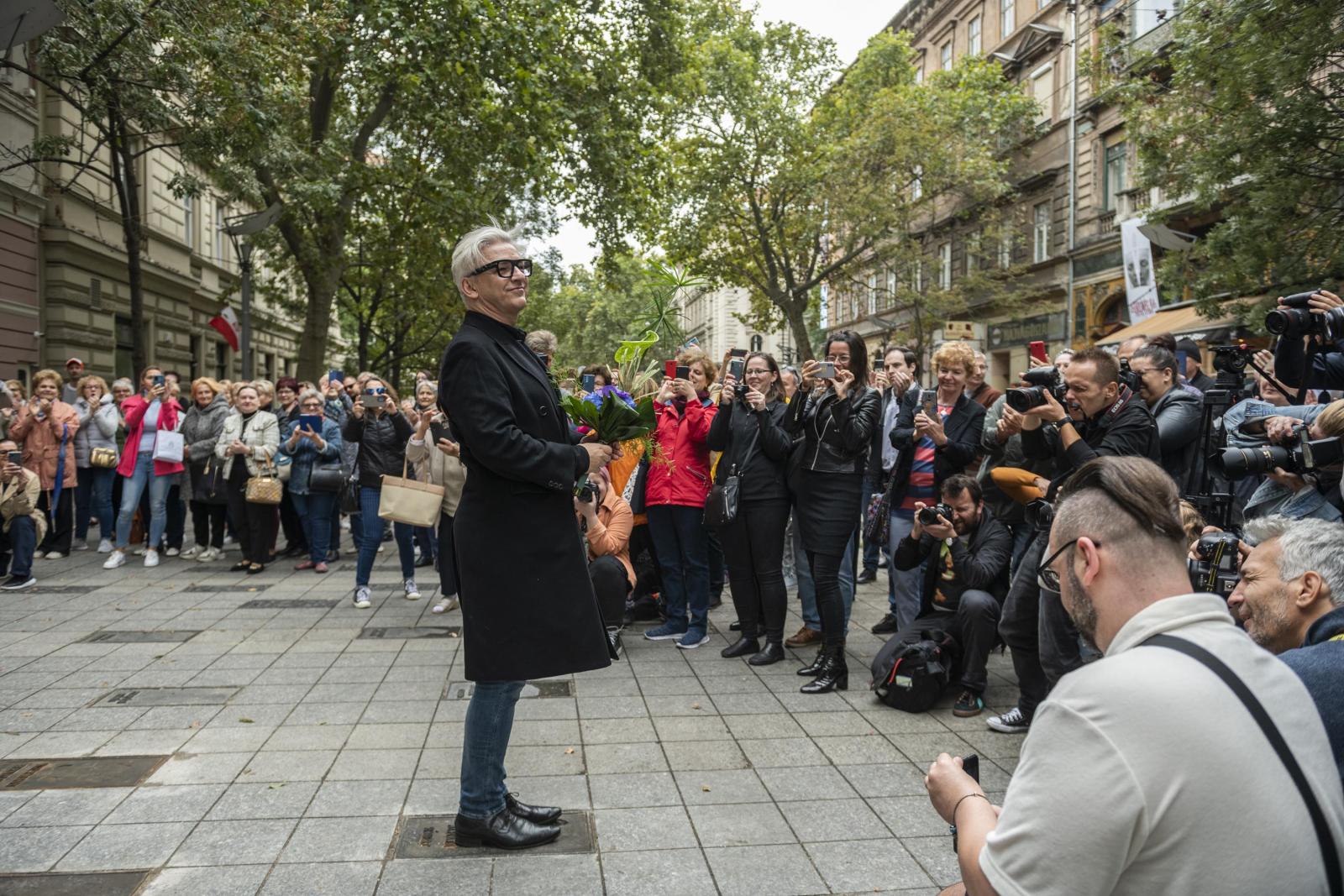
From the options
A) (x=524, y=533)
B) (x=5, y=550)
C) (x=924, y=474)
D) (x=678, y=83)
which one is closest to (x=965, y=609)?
(x=924, y=474)

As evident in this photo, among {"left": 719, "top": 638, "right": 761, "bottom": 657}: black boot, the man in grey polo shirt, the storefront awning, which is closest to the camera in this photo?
the man in grey polo shirt

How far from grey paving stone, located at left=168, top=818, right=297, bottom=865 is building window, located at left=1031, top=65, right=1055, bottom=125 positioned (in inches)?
1296

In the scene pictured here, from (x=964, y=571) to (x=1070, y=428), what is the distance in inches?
63.8

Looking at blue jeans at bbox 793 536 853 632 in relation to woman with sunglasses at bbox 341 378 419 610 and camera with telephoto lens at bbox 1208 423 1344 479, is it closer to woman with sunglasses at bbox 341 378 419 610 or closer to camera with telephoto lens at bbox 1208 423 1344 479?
camera with telephoto lens at bbox 1208 423 1344 479

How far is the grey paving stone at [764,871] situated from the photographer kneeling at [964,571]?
222 centimetres

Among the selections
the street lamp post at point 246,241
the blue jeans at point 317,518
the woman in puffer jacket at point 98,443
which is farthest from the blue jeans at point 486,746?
the street lamp post at point 246,241

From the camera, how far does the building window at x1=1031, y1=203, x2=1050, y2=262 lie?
105 ft

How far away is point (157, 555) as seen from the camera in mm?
11305

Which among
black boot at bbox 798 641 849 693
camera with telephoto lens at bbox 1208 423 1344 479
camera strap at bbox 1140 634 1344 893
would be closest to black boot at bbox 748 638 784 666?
black boot at bbox 798 641 849 693

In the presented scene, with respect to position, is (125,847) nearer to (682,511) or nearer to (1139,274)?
(682,511)

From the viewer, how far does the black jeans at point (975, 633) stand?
5664 mm

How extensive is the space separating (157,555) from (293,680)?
620 centimetres

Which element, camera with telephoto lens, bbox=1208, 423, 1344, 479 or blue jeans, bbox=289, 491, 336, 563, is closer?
camera with telephoto lens, bbox=1208, 423, 1344, 479

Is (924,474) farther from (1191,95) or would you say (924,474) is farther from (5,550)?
(1191,95)
